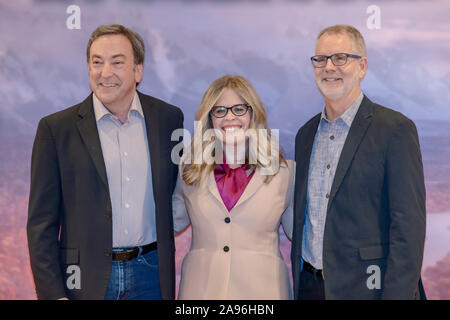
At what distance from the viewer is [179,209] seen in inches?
120

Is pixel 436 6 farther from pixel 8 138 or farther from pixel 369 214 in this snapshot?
pixel 8 138

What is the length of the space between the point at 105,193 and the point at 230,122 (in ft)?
2.76

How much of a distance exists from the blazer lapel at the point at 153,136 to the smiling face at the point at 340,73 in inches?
40.0

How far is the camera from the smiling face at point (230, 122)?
287 centimetres

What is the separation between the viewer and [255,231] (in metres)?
2.75

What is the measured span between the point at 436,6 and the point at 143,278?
287cm

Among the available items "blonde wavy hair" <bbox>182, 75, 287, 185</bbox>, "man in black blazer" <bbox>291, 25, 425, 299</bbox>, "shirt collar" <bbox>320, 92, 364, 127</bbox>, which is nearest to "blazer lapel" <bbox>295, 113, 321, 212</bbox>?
"man in black blazer" <bbox>291, 25, 425, 299</bbox>

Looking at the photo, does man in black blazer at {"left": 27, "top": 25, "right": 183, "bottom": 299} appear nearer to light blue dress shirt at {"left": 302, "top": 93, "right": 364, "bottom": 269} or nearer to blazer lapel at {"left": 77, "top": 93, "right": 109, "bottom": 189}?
blazer lapel at {"left": 77, "top": 93, "right": 109, "bottom": 189}

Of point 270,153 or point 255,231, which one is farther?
point 270,153

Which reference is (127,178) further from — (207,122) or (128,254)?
(207,122)

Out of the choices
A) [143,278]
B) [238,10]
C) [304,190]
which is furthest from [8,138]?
[304,190]

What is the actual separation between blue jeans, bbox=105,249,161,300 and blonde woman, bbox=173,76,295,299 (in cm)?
18

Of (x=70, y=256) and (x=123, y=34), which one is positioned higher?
(x=123, y=34)

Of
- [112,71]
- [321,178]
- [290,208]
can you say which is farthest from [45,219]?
[321,178]
